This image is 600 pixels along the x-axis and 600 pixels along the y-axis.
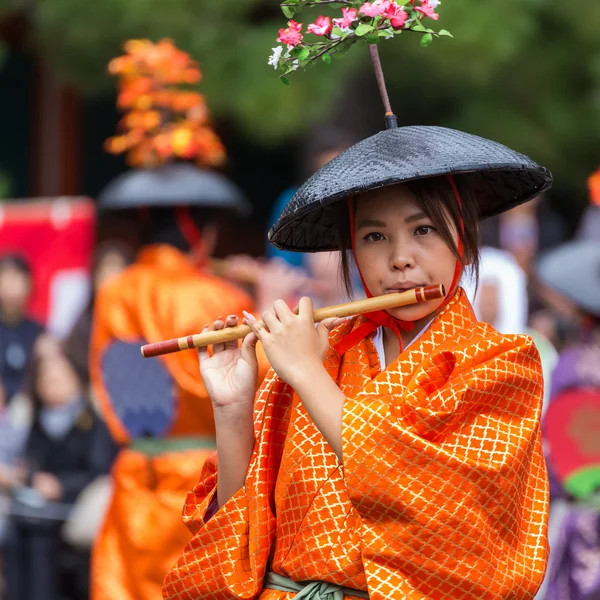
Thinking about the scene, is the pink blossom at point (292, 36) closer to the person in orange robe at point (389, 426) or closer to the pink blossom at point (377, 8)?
the pink blossom at point (377, 8)

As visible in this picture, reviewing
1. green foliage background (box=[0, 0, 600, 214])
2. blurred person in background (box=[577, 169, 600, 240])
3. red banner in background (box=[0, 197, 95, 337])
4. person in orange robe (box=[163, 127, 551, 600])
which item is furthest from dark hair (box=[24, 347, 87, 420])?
person in orange robe (box=[163, 127, 551, 600])

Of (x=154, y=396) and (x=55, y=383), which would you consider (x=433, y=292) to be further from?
(x=55, y=383)

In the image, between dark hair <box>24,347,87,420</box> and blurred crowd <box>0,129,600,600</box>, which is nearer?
blurred crowd <box>0,129,600,600</box>

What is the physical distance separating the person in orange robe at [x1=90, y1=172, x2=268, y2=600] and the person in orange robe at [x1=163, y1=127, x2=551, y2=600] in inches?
91.3

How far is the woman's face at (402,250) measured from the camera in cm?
268

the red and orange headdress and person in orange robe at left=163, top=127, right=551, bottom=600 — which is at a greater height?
the red and orange headdress

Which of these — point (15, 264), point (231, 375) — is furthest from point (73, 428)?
point (231, 375)

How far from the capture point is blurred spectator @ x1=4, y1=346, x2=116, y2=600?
6.53 meters

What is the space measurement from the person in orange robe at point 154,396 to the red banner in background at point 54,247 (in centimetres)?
310

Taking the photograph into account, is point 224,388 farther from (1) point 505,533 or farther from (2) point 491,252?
(2) point 491,252

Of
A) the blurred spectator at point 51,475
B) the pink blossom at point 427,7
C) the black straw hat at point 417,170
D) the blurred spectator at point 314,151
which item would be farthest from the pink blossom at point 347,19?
the blurred spectator at point 51,475

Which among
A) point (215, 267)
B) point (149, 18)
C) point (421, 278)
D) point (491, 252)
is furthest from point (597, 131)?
point (421, 278)

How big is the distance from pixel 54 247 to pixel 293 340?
6303mm

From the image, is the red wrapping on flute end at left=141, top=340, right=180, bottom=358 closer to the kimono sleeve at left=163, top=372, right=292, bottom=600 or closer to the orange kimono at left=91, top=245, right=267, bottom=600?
the kimono sleeve at left=163, top=372, right=292, bottom=600
